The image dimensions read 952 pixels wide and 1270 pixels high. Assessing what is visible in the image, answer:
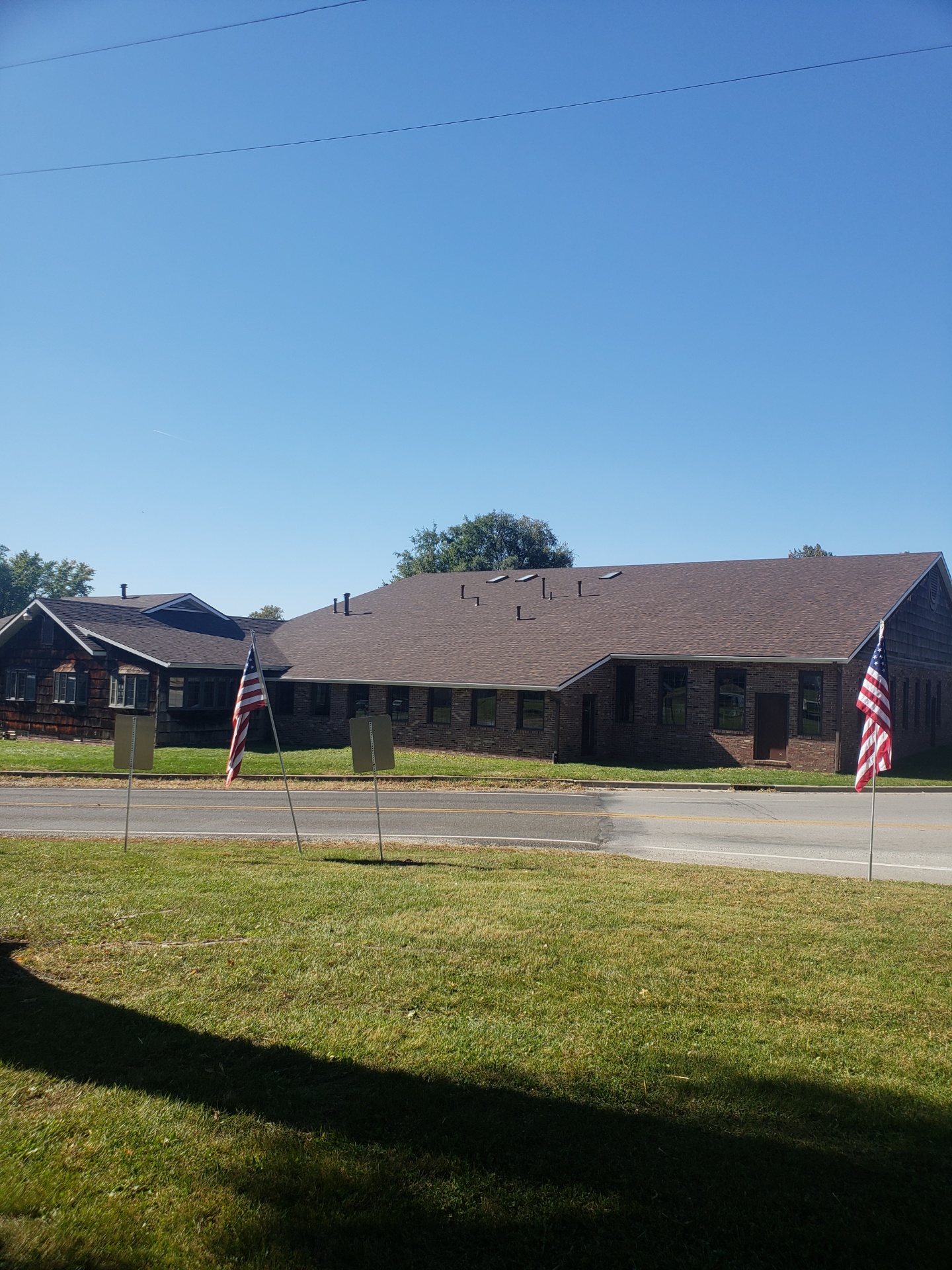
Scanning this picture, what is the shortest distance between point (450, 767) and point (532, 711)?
400 cm

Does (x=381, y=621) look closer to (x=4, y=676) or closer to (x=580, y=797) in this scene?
(x=4, y=676)

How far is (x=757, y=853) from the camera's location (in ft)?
47.1

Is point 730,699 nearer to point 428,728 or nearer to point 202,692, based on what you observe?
point 428,728

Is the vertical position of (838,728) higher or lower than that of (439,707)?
lower

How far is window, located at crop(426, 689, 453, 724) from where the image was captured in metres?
32.1

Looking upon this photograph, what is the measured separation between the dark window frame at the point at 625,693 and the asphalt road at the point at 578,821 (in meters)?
7.16

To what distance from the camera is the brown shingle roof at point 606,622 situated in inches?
1168

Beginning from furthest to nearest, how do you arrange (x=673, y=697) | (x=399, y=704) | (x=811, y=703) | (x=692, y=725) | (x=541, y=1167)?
(x=399, y=704) < (x=673, y=697) < (x=692, y=725) < (x=811, y=703) < (x=541, y=1167)

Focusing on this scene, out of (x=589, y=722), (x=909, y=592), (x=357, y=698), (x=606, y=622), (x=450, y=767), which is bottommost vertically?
(x=450, y=767)

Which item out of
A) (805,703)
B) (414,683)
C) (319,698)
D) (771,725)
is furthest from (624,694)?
(319,698)

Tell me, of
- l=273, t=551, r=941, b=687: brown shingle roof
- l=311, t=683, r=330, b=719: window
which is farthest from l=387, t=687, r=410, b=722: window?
l=311, t=683, r=330, b=719: window

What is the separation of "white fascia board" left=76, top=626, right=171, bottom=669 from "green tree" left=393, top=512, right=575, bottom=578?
115ft

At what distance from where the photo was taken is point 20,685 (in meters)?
36.6

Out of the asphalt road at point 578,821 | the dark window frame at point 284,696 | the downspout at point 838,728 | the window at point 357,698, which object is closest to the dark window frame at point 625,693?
the downspout at point 838,728
